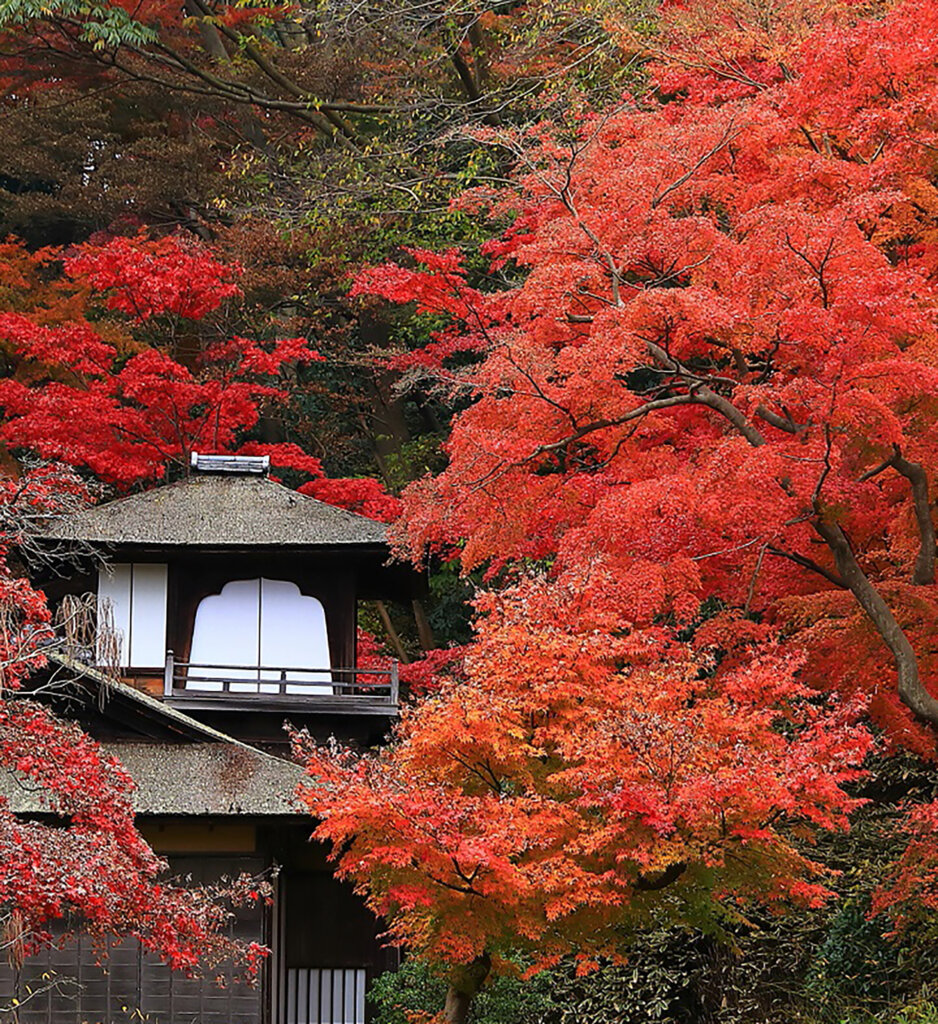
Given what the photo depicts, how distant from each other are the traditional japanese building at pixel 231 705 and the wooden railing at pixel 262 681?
30mm

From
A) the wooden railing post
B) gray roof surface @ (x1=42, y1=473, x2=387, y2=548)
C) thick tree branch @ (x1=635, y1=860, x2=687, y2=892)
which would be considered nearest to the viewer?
thick tree branch @ (x1=635, y1=860, x2=687, y2=892)

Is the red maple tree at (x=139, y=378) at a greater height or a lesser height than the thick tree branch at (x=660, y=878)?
greater

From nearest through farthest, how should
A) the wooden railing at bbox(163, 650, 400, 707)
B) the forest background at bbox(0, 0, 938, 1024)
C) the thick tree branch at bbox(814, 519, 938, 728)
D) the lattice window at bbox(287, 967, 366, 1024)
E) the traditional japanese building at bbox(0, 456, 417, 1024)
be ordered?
the forest background at bbox(0, 0, 938, 1024) < the thick tree branch at bbox(814, 519, 938, 728) < the traditional japanese building at bbox(0, 456, 417, 1024) < the lattice window at bbox(287, 967, 366, 1024) < the wooden railing at bbox(163, 650, 400, 707)

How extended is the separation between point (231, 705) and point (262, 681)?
0.60 metres

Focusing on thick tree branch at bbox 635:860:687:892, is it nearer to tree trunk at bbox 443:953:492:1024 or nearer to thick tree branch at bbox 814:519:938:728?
tree trunk at bbox 443:953:492:1024

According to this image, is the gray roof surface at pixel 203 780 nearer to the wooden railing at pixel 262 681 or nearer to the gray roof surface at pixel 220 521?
the wooden railing at pixel 262 681

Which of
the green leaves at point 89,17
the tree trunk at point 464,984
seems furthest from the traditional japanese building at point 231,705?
the green leaves at point 89,17

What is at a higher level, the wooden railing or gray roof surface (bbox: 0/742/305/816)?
the wooden railing

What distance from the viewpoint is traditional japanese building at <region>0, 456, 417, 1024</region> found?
47.9ft

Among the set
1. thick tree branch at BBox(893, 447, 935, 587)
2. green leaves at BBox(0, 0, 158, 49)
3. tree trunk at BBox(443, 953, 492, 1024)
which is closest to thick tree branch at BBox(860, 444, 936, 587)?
thick tree branch at BBox(893, 447, 935, 587)

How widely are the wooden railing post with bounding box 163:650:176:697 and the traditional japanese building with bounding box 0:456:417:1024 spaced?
0.02 m

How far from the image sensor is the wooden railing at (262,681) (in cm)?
1842

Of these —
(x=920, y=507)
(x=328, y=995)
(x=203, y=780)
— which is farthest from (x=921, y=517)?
(x=328, y=995)

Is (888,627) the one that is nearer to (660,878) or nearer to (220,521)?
(660,878)
